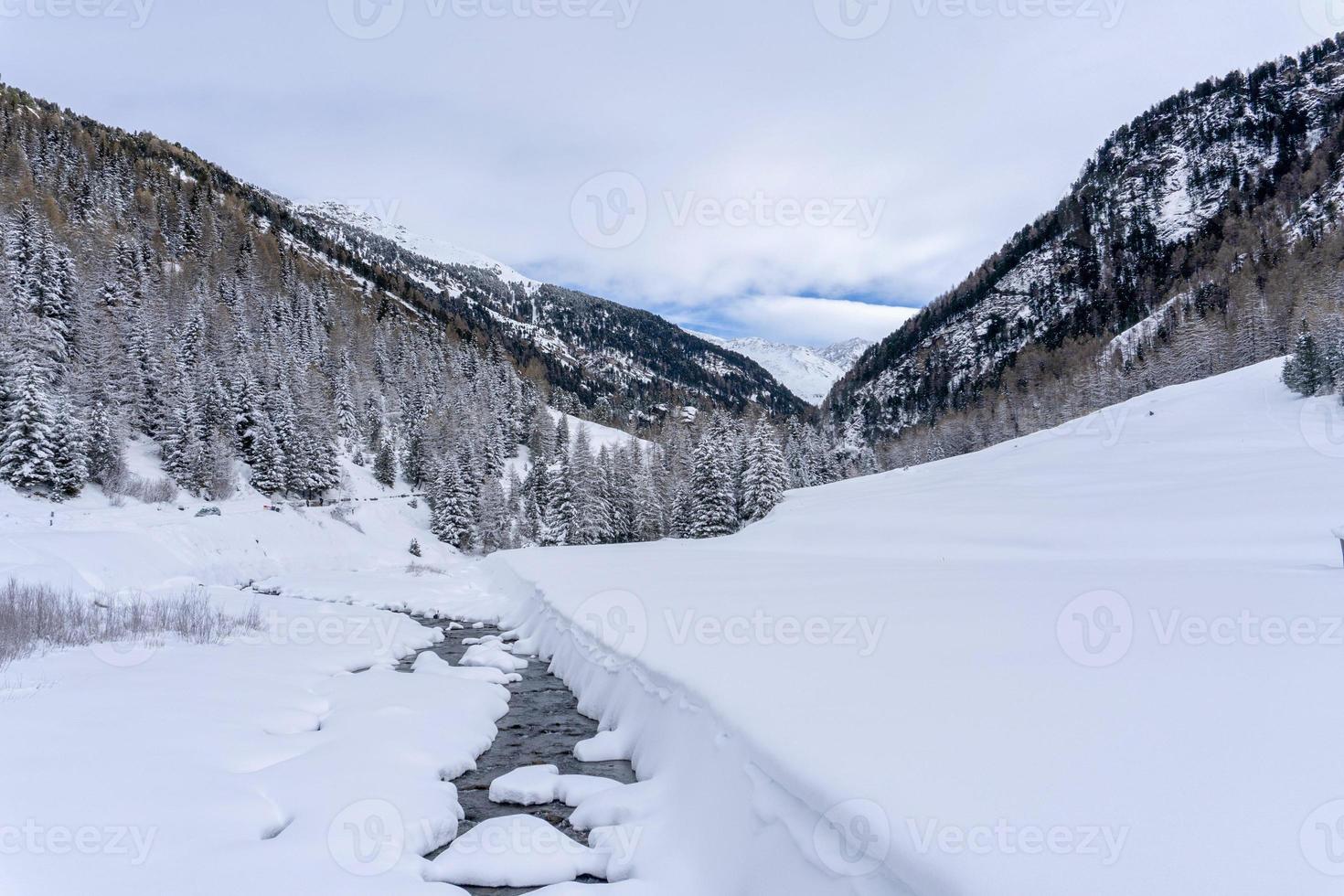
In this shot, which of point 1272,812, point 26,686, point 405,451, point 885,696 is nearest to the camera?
point 1272,812

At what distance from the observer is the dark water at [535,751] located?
613 centimetres

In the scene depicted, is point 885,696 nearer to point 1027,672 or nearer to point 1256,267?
point 1027,672

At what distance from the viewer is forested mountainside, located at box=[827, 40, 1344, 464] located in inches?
3233

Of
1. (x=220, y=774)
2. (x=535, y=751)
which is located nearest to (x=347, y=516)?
(x=535, y=751)

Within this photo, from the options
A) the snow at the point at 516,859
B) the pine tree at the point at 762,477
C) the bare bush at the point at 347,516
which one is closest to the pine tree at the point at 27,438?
the bare bush at the point at 347,516

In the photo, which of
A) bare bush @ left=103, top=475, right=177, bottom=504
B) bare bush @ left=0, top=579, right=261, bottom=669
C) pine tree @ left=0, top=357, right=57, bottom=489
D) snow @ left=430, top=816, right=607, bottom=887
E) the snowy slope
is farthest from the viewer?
bare bush @ left=103, top=475, right=177, bottom=504

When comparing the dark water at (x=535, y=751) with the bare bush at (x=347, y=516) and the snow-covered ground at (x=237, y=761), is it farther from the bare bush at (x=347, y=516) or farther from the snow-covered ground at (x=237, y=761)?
the bare bush at (x=347, y=516)

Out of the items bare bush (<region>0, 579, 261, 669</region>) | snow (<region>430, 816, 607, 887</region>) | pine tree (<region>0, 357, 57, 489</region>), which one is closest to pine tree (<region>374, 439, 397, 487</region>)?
pine tree (<region>0, 357, 57, 489</region>)

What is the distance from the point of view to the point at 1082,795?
2941 millimetres

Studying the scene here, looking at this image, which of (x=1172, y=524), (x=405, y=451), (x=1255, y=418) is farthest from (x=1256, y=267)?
(x=405, y=451)

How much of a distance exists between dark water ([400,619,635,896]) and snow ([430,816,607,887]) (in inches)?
4.1

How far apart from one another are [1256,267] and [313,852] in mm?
139626

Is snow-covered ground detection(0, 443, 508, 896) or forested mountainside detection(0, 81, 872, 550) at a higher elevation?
forested mountainside detection(0, 81, 872, 550)

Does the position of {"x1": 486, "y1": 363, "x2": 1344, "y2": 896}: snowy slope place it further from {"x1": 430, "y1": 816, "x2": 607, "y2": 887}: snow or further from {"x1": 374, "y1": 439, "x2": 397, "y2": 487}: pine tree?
{"x1": 374, "y1": 439, "x2": 397, "y2": 487}: pine tree
